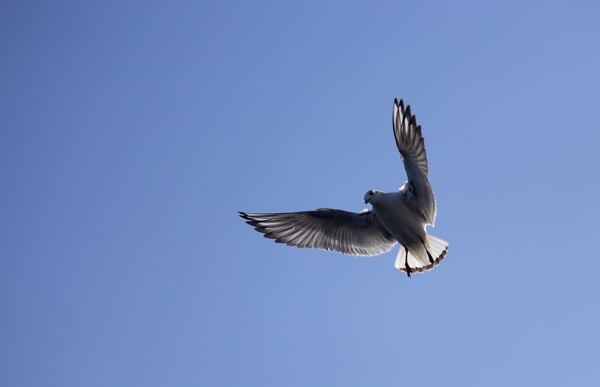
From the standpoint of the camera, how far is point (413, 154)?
10.1 meters

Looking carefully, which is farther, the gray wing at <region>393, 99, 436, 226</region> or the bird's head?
the bird's head

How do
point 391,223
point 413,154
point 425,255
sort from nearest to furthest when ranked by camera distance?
point 413,154 < point 391,223 < point 425,255

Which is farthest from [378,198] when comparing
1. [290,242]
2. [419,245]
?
[290,242]

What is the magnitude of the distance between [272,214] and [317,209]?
35.6 inches

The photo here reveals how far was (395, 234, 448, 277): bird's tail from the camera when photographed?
1137cm

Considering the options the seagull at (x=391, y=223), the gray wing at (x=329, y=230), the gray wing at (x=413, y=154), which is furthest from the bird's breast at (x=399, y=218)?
the gray wing at (x=329, y=230)

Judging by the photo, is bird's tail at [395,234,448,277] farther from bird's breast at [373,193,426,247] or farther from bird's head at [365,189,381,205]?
bird's head at [365,189,381,205]

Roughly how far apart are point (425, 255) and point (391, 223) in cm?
128

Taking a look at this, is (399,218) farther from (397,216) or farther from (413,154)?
(413,154)

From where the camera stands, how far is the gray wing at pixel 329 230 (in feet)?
37.5

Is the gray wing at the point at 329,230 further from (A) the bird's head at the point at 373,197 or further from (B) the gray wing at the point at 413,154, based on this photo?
(B) the gray wing at the point at 413,154

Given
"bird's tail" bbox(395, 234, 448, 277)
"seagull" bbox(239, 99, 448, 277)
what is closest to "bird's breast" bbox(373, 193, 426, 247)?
"seagull" bbox(239, 99, 448, 277)

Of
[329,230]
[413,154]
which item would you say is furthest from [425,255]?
[413,154]

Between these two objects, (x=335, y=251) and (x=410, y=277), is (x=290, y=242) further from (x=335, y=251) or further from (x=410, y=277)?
(x=410, y=277)
